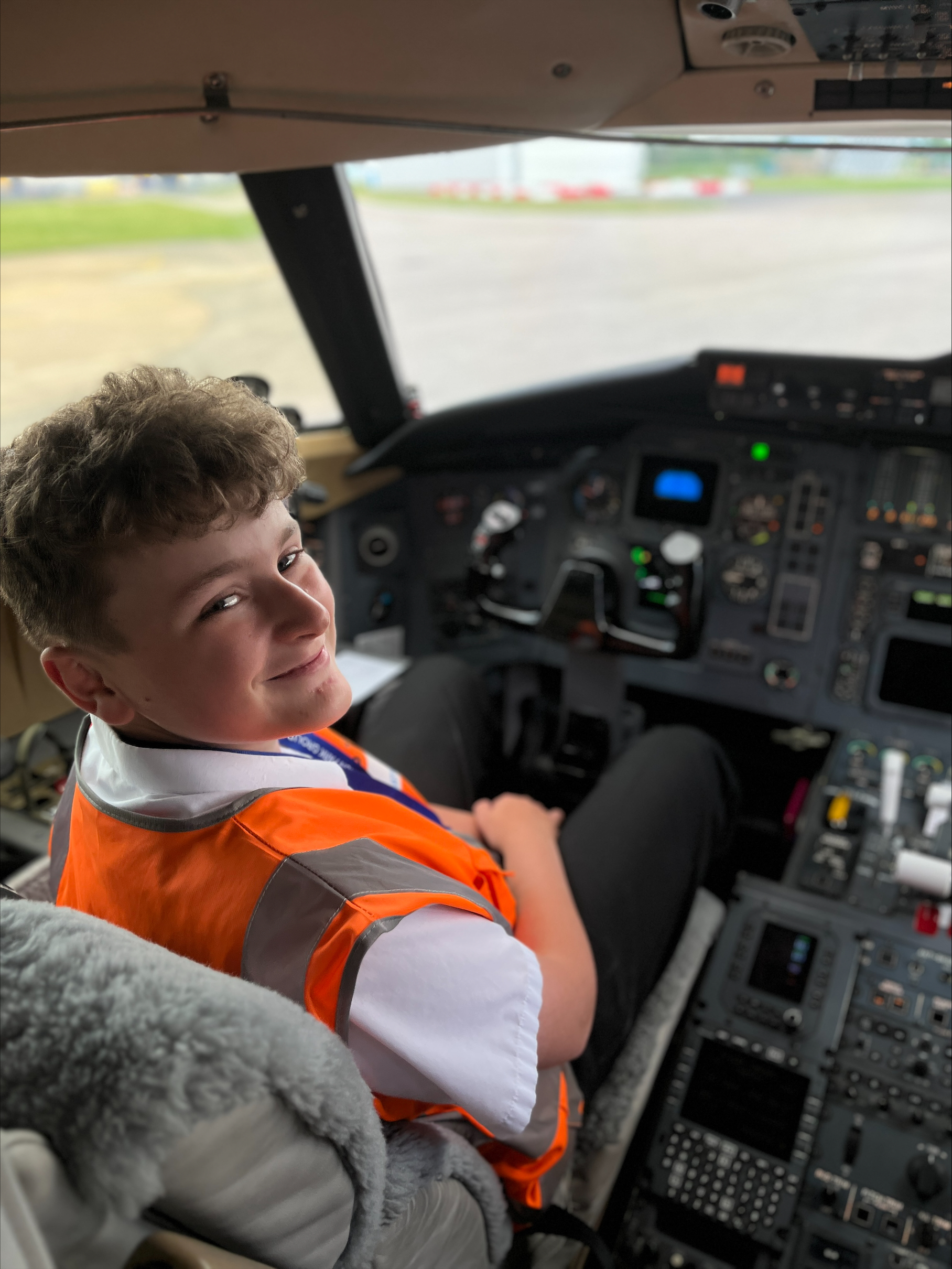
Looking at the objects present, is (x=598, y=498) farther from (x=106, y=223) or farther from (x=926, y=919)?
(x=106, y=223)

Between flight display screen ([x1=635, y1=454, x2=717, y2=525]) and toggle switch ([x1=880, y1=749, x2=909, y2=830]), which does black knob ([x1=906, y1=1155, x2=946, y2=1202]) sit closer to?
toggle switch ([x1=880, y1=749, x2=909, y2=830])

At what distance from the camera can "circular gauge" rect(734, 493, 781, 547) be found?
218 cm

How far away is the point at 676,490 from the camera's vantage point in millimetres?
2279

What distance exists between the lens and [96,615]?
77cm

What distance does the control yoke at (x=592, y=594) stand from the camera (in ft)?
7.09

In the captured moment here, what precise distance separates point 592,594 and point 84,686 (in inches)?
61.5

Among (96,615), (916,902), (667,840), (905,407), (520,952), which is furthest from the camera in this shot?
(905,407)

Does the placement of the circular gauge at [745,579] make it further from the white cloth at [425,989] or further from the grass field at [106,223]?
the white cloth at [425,989]

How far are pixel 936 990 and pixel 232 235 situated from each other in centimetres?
257

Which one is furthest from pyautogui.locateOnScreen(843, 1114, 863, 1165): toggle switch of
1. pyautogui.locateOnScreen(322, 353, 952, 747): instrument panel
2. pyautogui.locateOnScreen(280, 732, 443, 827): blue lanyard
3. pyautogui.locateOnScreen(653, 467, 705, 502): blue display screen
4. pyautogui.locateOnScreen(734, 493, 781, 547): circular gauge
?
pyautogui.locateOnScreen(653, 467, 705, 502): blue display screen

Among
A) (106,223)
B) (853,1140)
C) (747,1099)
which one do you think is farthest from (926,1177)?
(106,223)

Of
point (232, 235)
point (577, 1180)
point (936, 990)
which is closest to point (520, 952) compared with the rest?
point (577, 1180)

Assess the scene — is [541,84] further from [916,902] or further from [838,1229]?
[838,1229]

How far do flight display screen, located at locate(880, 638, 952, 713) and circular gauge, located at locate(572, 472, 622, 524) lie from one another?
756 mm
